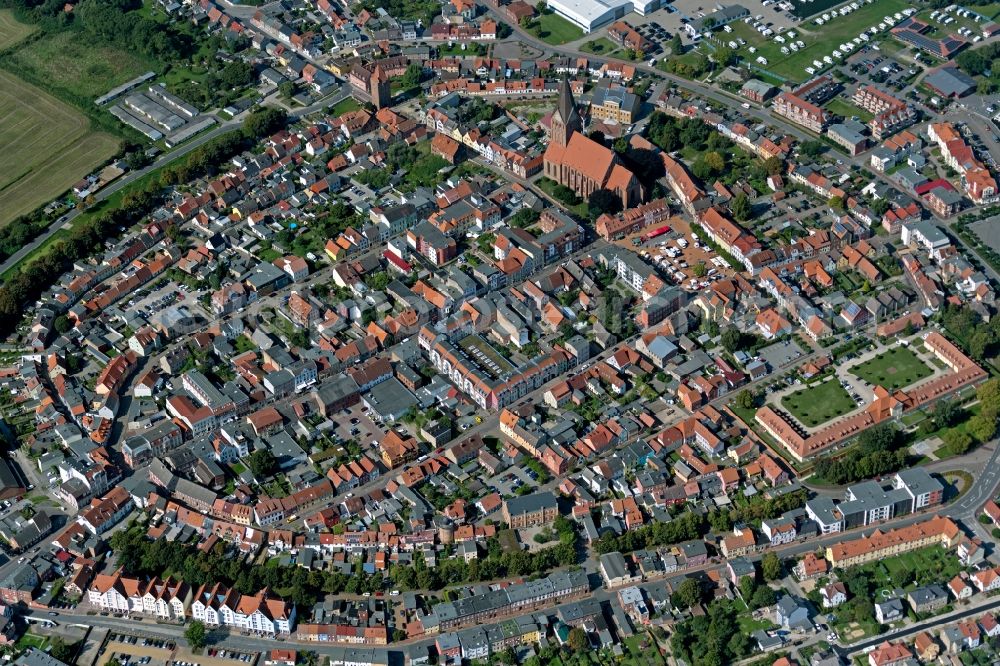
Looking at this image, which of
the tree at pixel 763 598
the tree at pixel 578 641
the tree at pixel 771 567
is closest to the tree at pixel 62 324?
the tree at pixel 578 641

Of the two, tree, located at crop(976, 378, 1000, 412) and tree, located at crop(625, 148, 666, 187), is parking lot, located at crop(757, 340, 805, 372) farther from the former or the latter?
tree, located at crop(625, 148, 666, 187)

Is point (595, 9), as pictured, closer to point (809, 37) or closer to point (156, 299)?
point (809, 37)

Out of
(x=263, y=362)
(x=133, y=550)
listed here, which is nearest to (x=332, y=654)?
(x=133, y=550)

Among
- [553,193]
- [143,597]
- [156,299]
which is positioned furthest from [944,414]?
[156,299]

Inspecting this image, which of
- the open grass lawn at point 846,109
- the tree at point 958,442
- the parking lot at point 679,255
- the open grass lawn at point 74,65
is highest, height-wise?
the tree at point 958,442

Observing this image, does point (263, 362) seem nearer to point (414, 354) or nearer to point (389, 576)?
point (414, 354)

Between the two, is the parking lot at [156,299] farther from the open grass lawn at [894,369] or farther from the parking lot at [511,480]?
the open grass lawn at [894,369]
